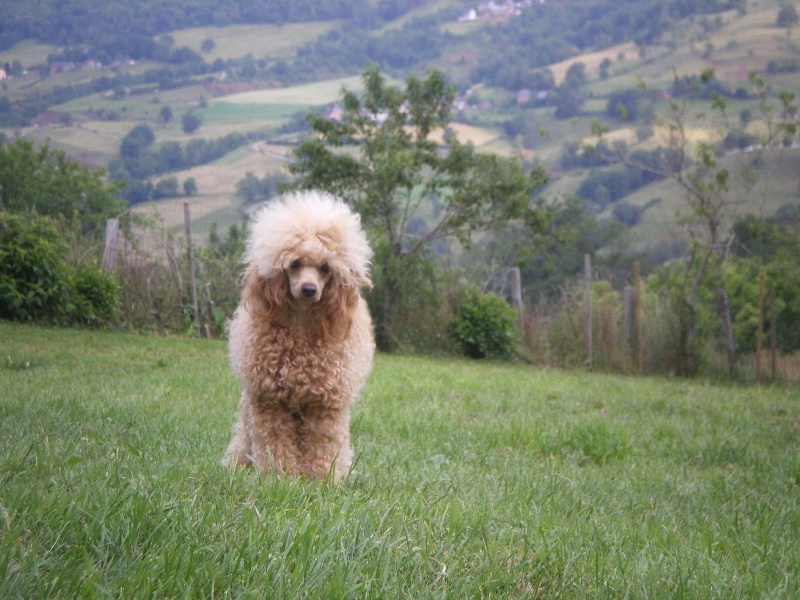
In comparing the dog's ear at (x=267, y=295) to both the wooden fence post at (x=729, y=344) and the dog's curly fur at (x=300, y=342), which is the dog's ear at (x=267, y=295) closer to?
the dog's curly fur at (x=300, y=342)

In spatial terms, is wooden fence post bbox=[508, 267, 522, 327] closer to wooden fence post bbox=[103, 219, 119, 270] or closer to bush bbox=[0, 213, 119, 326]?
wooden fence post bbox=[103, 219, 119, 270]

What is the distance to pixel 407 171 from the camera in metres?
17.7

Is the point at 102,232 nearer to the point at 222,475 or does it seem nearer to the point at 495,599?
the point at 222,475

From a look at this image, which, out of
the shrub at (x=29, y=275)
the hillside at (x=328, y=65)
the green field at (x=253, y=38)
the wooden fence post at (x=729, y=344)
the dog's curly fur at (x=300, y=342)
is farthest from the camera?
the green field at (x=253, y=38)

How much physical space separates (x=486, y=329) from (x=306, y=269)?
43.1 ft

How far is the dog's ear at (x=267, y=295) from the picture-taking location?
15.9 ft

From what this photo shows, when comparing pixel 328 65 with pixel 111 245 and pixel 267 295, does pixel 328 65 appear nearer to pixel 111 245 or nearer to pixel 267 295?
pixel 111 245

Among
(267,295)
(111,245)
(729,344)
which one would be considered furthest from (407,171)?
(267,295)

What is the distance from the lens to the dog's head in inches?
191

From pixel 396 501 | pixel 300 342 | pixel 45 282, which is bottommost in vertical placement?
pixel 45 282

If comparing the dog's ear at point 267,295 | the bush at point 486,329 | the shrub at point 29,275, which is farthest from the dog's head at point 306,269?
the bush at point 486,329

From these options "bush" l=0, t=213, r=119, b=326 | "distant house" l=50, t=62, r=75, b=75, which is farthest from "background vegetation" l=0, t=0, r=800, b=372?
"bush" l=0, t=213, r=119, b=326

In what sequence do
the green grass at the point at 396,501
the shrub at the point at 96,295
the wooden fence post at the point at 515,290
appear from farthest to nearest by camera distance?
1. the wooden fence post at the point at 515,290
2. the shrub at the point at 96,295
3. the green grass at the point at 396,501

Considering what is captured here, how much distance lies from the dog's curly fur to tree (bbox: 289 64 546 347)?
12465mm
